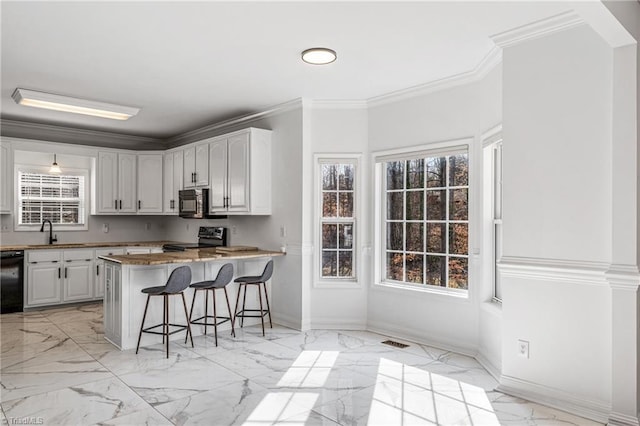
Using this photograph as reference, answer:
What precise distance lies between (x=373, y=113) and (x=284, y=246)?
6.19ft

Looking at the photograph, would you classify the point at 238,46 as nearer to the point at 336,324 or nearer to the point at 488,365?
the point at 336,324

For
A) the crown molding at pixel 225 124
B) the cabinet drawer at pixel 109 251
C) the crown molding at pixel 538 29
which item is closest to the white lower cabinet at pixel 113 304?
the cabinet drawer at pixel 109 251

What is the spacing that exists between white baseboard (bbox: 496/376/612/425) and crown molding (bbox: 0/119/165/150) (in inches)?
261

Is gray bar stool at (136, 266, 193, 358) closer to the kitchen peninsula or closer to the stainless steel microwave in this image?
the kitchen peninsula

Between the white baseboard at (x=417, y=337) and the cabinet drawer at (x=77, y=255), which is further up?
the cabinet drawer at (x=77, y=255)

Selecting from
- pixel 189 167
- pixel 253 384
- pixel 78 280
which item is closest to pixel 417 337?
pixel 253 384

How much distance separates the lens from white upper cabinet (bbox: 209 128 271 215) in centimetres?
543

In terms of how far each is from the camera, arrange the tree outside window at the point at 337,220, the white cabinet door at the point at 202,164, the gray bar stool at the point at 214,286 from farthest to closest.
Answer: the white cabinet door at the point at 202,164 < the tree outside window at the point at 337,220 < the gray bar stool at the point at 214,286

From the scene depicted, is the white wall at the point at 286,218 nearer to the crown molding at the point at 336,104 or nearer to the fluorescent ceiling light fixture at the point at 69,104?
the crown molding at the point at 336,104

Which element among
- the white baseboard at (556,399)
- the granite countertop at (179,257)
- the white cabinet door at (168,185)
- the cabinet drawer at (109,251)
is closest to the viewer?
the white baseboard at (556,399)

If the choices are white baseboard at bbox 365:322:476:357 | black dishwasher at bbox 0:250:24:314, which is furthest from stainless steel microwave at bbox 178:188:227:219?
white baseboard at bbox 365:322:476:357

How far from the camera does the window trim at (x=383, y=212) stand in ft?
13.9

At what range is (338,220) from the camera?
5266 mm

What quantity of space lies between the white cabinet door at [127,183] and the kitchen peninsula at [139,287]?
2.62 meters
